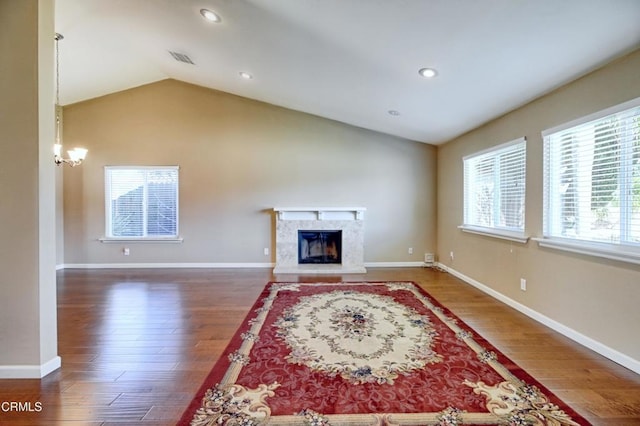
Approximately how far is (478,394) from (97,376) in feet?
8.98

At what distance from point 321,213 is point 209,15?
3662 mm

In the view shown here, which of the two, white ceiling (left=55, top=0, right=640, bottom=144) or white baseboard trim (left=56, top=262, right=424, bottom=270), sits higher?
white ceiling (left=55, top=0, right=640, bottom=144)

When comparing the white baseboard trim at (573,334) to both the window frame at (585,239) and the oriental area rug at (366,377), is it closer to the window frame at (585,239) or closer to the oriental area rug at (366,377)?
the window frame at (585,239)

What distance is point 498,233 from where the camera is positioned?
4.03m

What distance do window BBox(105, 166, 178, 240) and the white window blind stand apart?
5.50 m

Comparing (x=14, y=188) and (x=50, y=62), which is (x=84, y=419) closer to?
(x=14, y=188)

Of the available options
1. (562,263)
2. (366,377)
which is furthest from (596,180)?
(366,377)

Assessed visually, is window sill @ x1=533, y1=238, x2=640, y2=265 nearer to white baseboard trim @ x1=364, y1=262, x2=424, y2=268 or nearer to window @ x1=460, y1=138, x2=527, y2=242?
window @ x1=460, y1=138, x2=527, y2=242

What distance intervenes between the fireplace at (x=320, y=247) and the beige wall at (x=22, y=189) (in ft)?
13.7

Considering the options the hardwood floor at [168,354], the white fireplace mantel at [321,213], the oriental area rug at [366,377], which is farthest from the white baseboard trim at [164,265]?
the oriental area rug at [366,377]

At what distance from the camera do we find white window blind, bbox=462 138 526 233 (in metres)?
3.74

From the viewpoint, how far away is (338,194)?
240 inches

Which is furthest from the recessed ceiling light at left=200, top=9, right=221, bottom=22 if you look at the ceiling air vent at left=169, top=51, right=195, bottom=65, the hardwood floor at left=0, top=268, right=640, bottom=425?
the hardwood floor at left=0, top=268, right=640, bottom=425

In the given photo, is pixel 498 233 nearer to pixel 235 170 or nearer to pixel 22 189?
pixel 235 170
